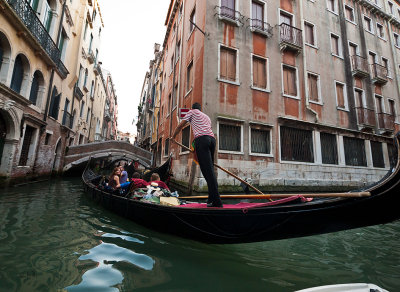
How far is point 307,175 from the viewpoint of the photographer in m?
7.65

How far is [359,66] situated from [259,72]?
6133 mm

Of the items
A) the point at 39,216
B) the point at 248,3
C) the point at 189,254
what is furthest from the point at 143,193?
the point at 248,3

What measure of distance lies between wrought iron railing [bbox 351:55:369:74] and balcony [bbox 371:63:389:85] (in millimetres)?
577

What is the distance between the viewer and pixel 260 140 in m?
7.32

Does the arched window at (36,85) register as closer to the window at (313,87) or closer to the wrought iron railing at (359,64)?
the window at (313,87)

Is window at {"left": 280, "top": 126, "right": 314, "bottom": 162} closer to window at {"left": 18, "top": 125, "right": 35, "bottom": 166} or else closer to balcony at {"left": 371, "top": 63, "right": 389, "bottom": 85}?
balcony at {"left": 371, "top": 63, "right": 389, "bottom": 85}

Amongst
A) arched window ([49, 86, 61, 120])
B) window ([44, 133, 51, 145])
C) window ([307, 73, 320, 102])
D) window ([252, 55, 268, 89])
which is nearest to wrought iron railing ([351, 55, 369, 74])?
window ([307, 73, 320, 102])

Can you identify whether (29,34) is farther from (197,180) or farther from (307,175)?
(307,175)

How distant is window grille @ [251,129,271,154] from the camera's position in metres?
7.19

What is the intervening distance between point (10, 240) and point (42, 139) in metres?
6.81

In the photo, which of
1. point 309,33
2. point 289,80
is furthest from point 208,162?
point 309,33

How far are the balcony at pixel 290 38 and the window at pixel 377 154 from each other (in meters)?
5.69

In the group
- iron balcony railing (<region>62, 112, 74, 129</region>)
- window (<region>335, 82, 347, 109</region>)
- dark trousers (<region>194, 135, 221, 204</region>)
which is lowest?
dark trousers (<region>194, 135, 221, 204</region>)

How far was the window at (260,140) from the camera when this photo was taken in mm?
7177
